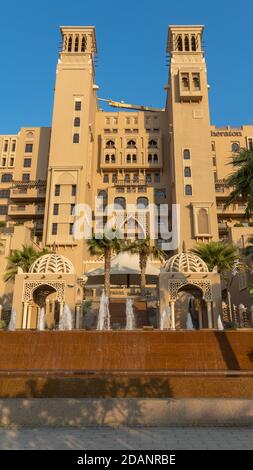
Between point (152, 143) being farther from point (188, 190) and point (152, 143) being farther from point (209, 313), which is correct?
point (209, 313)

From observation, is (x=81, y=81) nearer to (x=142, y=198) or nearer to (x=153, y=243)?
(x=142, y=198)

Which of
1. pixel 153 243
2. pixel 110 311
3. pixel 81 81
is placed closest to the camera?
pixel 110 311

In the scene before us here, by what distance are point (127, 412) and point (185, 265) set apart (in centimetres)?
1756

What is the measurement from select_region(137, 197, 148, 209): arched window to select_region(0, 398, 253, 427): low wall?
1864 inches

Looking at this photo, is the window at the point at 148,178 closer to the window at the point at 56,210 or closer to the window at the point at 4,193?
the window at the point at 56,210

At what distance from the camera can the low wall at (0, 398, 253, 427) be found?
9.13m

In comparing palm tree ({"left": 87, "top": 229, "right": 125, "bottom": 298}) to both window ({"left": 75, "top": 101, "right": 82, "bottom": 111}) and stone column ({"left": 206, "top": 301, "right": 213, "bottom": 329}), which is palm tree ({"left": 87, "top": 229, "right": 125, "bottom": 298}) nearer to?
stone column ({"left": 206, "top": 301, "right": 213, "bottom": 329})

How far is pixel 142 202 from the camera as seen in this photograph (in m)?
57.4

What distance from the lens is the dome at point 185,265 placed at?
2605cm

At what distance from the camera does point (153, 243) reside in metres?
52.8

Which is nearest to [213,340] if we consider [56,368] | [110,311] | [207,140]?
[56,368]

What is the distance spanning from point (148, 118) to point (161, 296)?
145 ft

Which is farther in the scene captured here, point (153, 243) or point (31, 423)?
point (153, 243)

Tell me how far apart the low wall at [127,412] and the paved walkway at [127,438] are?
0.68 feet
